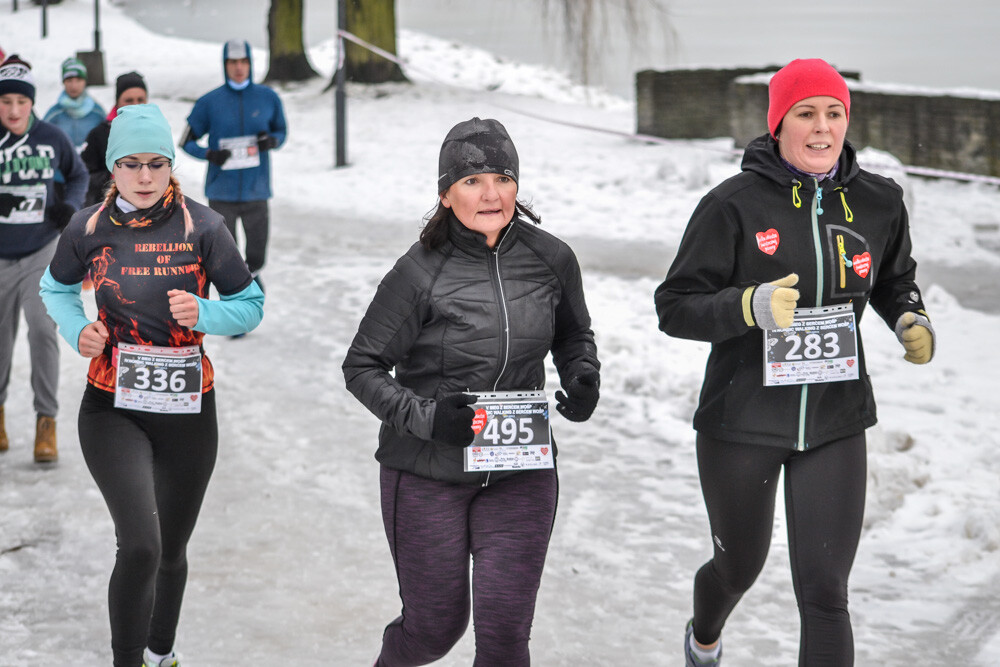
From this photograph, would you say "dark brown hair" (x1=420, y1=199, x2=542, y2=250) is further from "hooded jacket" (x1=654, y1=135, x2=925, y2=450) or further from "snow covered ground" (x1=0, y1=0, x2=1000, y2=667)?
"snow covered ground" (x1=0, y1=0, x2=1000, y2=667)

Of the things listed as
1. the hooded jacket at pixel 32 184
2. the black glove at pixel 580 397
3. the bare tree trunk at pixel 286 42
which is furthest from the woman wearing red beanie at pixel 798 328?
the bare tree trunk at pixel 286 42

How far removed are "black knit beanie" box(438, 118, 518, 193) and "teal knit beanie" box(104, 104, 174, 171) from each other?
98cm

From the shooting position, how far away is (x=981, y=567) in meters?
5.13

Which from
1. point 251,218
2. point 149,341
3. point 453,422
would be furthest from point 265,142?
point 453,422

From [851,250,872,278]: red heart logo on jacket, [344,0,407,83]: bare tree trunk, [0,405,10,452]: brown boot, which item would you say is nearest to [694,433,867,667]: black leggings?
[851,250,872,278]: red heart logo on jacket

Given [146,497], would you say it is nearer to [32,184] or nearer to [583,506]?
[583,506]

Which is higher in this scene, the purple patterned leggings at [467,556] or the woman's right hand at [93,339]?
the woman's right hand at [93,339]

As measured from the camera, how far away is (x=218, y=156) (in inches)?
341

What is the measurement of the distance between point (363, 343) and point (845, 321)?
1.31 meters

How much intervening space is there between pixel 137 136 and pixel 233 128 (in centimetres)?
488

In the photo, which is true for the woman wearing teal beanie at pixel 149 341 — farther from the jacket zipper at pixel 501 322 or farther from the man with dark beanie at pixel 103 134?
the man with dark beanie at pixel 103 134

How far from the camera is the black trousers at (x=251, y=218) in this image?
8.80 metres

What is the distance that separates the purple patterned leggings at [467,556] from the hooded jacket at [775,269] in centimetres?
60

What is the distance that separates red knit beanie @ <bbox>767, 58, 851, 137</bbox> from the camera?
3727 millimetres
